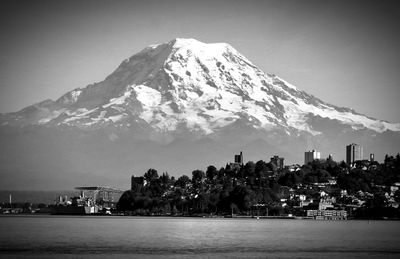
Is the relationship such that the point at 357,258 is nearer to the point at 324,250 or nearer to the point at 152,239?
the point at 324,250

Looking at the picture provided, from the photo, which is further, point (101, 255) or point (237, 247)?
point (237, 247)

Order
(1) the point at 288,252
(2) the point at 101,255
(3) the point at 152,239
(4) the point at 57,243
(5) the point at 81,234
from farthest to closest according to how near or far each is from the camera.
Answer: (5) the point at 81,234 < (3) the point at 152,239 < (4) the point at 57,243 < (1) the point at 288,252 < (2) the point at 101,255

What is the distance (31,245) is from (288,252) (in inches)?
1063

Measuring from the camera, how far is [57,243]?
363ft

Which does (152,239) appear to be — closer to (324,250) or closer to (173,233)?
(173,233)

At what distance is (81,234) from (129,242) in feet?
61.5

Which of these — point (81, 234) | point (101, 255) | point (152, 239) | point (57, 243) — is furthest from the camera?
point (81, 234)

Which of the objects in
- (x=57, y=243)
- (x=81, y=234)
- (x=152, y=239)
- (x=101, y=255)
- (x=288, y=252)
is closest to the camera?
(x=101, y=255)

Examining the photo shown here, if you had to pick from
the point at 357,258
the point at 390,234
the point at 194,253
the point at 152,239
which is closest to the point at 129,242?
the point at 152,239

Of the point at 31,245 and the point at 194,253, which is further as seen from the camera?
the point at 31,245

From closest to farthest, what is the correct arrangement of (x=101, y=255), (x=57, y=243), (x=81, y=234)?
(x=101, y=255) < (x=57, y=243) < (x=81, y=234)

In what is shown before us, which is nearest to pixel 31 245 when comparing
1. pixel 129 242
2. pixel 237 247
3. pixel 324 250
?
pixel 129 242

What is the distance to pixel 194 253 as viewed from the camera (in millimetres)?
Answer: 98375

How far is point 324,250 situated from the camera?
105 meters
